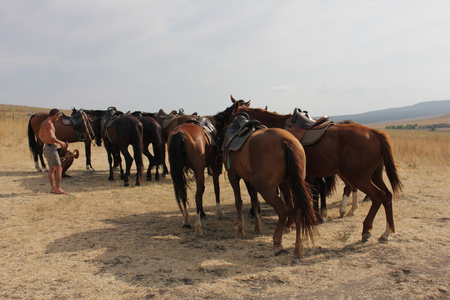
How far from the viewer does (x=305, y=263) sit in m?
4.20

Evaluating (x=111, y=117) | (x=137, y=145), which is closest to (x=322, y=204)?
(x=137, y=145)

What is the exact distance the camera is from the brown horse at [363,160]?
4902 millimetres

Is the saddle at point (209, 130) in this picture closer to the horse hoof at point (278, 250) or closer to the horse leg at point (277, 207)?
the horse leg at point (277, 207)

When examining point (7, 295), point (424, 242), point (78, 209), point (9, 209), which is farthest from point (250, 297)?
point (9, 209)

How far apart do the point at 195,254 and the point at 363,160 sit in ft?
9.24

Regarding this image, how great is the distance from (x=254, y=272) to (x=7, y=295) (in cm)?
264

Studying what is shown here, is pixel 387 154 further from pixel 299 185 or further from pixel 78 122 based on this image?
pixel 78 122

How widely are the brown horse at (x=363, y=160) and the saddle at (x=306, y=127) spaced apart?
0.34ft

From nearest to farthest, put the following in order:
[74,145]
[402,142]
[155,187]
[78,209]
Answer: [78,209] < [155,187] < [402,142] < [74,145]

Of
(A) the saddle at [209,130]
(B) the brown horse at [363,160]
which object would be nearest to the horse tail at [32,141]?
(A) the saddle at [209,130]

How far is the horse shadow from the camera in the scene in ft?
12.9

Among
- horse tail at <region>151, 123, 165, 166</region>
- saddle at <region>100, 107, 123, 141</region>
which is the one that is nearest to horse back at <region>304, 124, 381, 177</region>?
horse tail at <region>151, 123, 165, 166</region>

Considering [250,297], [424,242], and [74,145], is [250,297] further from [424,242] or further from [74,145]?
[74,145]

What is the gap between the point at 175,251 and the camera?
470cm
